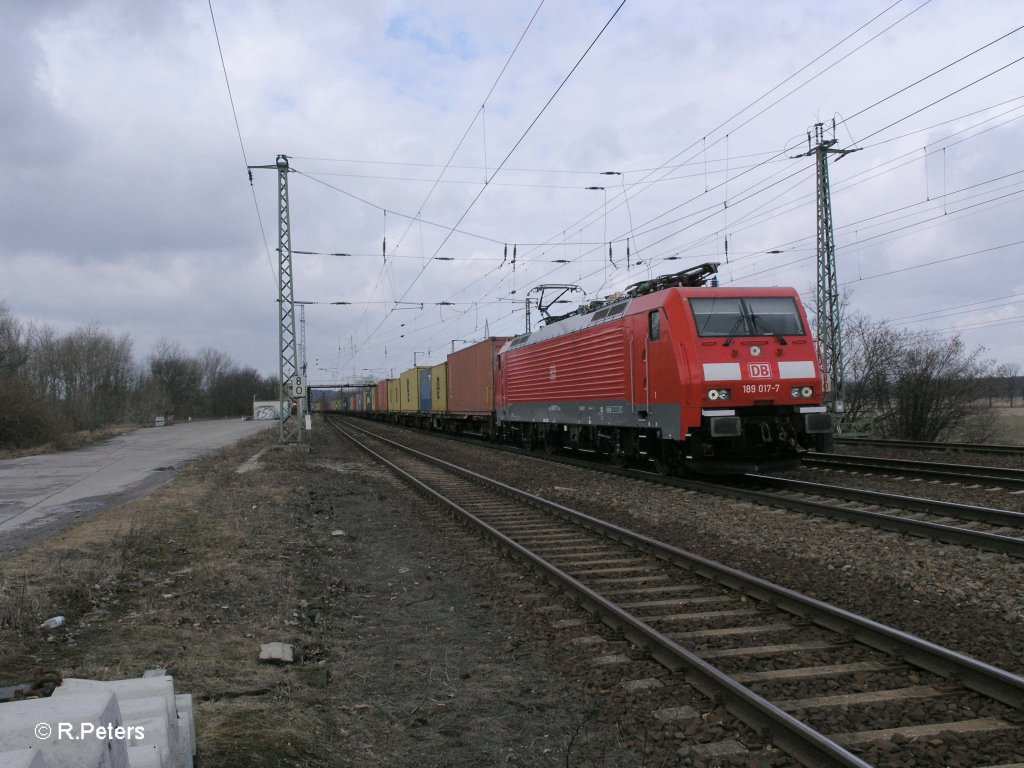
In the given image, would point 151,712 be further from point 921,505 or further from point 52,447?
point 52,447

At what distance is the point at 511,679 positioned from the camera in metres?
4.65

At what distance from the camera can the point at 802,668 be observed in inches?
177

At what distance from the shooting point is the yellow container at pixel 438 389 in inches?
1368

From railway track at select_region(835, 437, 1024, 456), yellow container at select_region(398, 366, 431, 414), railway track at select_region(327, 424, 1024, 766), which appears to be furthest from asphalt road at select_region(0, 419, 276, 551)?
railway track at select_region(835, 437, 1024, 456)

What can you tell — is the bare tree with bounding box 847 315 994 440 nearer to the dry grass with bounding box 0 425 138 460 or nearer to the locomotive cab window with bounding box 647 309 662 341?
the locomotive cab window with bounding box 647 309 662 341

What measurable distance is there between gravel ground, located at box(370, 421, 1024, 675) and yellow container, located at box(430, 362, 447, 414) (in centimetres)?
2288

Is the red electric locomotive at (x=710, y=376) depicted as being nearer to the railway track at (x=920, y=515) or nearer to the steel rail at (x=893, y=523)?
the steel rail at (x=893, y=523)

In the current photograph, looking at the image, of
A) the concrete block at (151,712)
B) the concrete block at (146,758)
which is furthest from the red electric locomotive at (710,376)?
the concrete block at (146,758)

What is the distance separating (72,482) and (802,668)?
720 inches

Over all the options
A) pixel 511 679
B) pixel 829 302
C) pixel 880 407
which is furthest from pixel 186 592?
pixel 880 407

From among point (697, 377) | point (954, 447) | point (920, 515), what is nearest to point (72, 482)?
point (697, 377)

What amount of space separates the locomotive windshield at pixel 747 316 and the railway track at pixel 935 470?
10.6ft

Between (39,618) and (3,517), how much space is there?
783cm

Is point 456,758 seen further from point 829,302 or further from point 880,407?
point 880,407
